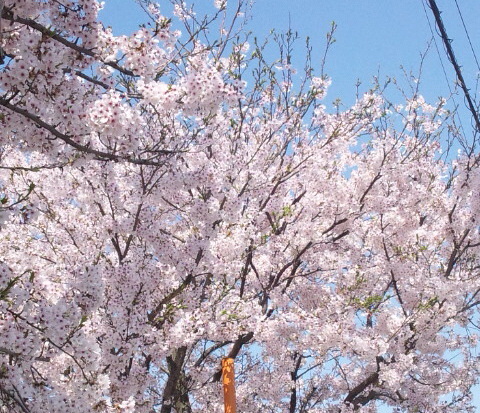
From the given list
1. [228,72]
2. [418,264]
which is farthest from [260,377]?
[228,72]

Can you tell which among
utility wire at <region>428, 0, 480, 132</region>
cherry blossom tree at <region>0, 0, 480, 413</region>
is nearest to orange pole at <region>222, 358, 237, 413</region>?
cherry blossom tree at <region>0, 0, 480, 413</region>

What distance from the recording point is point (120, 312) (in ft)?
23.9

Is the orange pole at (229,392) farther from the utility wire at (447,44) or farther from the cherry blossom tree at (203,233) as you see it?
the utility wire at (447,44)

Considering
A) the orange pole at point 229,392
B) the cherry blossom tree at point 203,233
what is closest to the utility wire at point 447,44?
the cherry blossom tree at point 203,233

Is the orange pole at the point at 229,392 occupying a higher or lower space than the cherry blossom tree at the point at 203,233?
lower

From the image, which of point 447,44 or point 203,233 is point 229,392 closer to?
point 203,233

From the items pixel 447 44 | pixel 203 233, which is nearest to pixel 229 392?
pixel 203 233

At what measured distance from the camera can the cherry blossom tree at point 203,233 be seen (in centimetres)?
497

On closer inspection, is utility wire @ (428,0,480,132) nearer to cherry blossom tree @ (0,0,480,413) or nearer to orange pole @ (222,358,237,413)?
cherry blossom tree @ (0,0,480,413)

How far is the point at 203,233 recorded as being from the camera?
8070mm

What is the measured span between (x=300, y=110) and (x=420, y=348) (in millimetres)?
5360

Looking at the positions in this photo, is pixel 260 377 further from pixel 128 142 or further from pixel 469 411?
pixel 128 142

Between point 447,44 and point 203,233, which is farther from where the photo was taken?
point 203,233

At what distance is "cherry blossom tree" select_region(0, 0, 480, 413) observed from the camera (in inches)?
196
